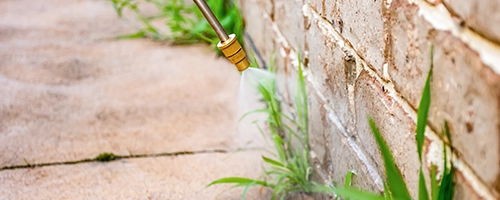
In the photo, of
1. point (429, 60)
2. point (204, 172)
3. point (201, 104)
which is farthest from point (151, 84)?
point (429, 60)

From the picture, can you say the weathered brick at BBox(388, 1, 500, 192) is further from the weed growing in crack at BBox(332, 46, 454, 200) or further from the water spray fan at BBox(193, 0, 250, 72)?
the water spray fan at BBox(193, 0, 250, 72)

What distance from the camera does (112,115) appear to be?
2184 mm

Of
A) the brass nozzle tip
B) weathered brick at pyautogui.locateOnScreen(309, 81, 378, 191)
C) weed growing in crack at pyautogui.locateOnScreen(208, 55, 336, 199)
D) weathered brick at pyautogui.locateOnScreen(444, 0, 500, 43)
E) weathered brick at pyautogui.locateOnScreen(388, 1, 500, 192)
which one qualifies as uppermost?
weathered brick at pyautogui.locateOnScreen(444, 0, 500, 43)

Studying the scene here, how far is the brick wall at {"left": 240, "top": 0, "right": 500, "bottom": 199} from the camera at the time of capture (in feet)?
2.24

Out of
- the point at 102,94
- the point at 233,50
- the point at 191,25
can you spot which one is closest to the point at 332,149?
the point at 233,50

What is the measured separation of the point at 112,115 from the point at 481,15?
175 cm

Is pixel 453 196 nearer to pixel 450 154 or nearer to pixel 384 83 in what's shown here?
→ pixel 450 154

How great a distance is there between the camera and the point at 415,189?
0.94 meters

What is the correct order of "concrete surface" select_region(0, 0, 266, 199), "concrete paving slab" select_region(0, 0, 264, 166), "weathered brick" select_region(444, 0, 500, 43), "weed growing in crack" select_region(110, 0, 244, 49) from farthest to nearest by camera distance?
"weed growing in crack" select_region(110, 0, 244, 49), "concrete paving slab" select_region(0, 0, 264, 166), "concrete surface" select_region(0, 0, 266, 199), "weathered brick" select_region(444, 0, 500, 43)

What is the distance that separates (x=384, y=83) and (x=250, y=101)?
123 centimetres

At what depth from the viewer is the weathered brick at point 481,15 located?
628mm

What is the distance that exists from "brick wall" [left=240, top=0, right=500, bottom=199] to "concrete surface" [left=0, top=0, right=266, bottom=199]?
16.4 inches

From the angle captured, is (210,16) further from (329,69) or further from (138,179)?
(138,179)

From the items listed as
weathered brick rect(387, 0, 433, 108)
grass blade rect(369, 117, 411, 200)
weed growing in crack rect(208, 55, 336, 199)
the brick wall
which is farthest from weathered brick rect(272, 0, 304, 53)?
grass blade rect(369, 117, 411, 200)
